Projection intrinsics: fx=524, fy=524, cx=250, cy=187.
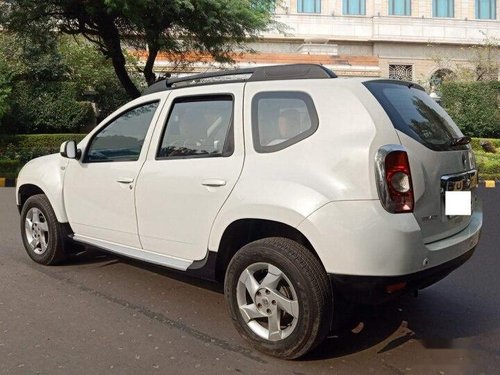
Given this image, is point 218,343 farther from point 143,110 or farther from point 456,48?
point 456,48

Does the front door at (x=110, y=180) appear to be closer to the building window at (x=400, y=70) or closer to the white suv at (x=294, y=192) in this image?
the white suv at (x=294, y=192)

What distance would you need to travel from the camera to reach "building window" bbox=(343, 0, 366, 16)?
1636 inches

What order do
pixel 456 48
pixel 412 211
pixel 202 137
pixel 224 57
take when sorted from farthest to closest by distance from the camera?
pixel 456 48, pixel 224 57, pixel 202 137, pixel 412 211

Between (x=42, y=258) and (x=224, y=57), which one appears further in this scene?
(x=224, y=57)

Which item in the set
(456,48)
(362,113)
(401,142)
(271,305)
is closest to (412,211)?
(401,142)

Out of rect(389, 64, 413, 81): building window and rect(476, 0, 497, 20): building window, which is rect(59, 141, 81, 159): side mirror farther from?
rect(476, 0, 497, 20): building window

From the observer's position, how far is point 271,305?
10.7 feet

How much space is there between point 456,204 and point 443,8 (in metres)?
44.2

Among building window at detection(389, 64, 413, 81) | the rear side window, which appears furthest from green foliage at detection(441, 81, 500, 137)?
the rear side window

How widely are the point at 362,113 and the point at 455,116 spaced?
88.8 feet

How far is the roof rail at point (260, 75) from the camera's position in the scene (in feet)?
11.3

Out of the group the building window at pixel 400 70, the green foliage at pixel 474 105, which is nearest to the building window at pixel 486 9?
the building window at pixel 400 70

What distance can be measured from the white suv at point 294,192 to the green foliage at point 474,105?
2597 centimetres

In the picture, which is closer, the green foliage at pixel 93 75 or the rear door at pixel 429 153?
the rear door at pixel 429 153
